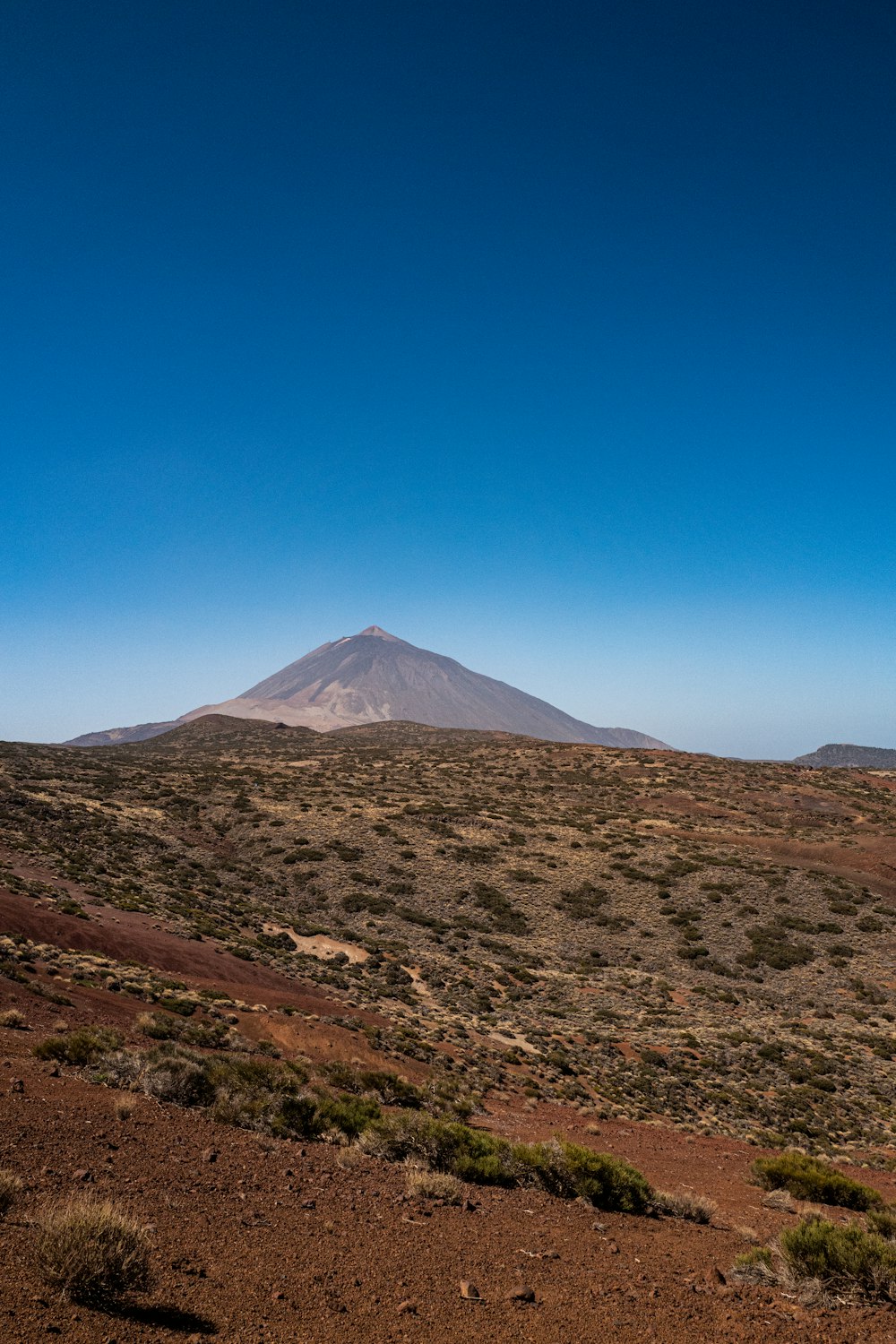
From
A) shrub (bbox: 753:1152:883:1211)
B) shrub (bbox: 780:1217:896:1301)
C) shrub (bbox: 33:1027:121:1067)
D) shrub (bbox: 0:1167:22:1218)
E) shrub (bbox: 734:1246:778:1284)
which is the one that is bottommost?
shrub (bbox: 753:1152:883:1211)

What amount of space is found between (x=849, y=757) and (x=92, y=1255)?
584 feet

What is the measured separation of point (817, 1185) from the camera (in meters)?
11.8

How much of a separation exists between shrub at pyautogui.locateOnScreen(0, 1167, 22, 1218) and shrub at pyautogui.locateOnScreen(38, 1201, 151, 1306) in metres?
0.66

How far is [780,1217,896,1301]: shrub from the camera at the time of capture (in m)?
7.18

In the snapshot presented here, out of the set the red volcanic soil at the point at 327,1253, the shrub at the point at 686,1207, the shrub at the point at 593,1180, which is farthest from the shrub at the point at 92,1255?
the shrub at the point at 686,1207

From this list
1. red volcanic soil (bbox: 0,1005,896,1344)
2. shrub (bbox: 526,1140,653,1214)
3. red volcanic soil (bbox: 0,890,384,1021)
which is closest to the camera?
red volcanic soil (bbox: 0,1005,896,1344)

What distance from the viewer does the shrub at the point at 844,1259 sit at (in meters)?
7.18

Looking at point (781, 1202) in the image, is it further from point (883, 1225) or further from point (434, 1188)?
point (434, 1188)

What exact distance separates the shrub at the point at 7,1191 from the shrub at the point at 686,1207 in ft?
30.3

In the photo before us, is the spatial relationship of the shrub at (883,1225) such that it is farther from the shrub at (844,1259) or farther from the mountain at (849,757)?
the mountain at (849,757)

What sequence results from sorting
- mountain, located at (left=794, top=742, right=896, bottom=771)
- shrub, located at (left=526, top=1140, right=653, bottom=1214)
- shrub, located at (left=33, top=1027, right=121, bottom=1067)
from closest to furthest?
shrub, located at (left=526, top=1140, right=653, bottom=1214)
shrub, located at (left=33, top=1027, right=121, bottom=1067)
mountain, located at (left=794, top=742, right=896, bottom=771)

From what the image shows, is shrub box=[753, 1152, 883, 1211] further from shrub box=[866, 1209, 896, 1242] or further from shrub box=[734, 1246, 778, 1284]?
shrub box=[734, 1246, 778, 1284]

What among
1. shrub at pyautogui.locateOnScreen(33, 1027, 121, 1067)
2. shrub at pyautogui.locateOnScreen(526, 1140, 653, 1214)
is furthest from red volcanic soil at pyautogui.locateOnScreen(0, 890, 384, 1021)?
shrub at pyautogui.locateOnScreen(526, 1140, 653, 1214)

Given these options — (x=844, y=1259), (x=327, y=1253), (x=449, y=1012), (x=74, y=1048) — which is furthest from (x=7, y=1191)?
(x=449, y=1012)
